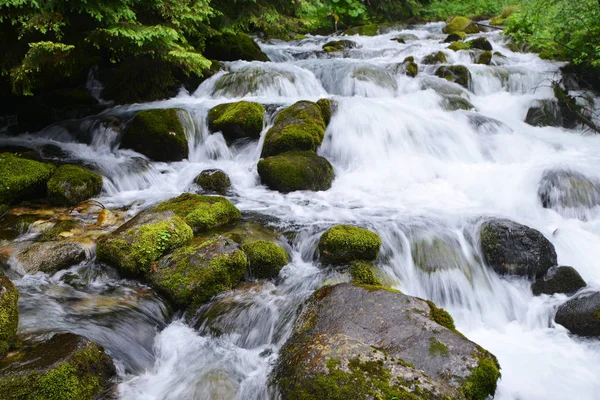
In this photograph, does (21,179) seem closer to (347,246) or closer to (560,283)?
(347,246)

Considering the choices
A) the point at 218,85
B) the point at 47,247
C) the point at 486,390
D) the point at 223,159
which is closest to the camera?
the point at 486,390

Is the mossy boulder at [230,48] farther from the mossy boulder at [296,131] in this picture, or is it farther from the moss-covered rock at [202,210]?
the moss-covered rock at [202,210]

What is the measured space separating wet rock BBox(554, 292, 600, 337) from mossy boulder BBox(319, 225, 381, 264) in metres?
2.14

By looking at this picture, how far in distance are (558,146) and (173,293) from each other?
9.69 meters

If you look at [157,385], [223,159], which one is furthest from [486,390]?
[223,159]

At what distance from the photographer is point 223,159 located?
8789 mm

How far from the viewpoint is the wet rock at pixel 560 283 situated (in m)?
4.96

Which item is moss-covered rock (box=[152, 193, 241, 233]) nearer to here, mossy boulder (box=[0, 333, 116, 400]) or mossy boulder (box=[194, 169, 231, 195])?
mossy boulder (box=[194, 169, 231, 195])

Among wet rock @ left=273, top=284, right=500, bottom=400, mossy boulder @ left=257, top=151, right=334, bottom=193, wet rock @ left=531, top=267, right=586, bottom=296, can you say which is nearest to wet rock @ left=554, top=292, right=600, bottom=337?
wet rock @ left=531, top=267, right=586, bottom=296

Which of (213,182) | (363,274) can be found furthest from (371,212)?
(213,182)

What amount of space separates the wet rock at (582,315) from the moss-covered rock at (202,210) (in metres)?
4.28

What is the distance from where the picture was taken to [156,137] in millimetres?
8438

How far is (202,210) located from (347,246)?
7.06 ft

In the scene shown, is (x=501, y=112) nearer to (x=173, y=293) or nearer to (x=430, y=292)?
(x=430, y=292)
